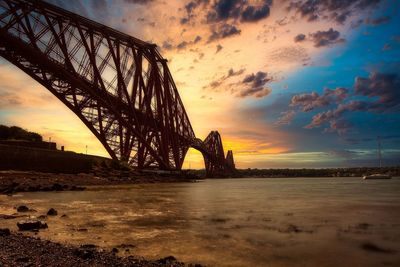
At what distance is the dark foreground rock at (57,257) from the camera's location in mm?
5941

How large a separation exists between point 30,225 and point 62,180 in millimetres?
21001

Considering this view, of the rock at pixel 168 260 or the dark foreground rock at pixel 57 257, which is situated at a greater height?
the dark foreground rock at pixel 57 257

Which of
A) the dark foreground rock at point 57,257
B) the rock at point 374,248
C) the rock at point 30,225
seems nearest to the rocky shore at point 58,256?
the dark foreground rock at point 57,257

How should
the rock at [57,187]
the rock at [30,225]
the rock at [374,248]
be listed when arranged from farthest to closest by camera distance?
the rock at [57,187], the rock at [30,225], the rock at [374,248]

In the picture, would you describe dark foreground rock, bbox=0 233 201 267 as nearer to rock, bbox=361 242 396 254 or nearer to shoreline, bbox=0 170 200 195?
rock, bbox=361 242 396 254

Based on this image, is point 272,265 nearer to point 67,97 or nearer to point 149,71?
point 67,97

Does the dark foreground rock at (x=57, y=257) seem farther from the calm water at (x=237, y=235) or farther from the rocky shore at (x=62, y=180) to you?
the rocky shore at (x=62, y=180)

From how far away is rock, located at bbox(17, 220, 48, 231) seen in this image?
9.13 metres

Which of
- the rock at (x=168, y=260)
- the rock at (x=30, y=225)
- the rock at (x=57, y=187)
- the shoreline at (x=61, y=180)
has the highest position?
the shoreline at (x=61, y=180)

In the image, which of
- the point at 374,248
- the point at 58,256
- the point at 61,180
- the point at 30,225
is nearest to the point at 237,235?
the point at 374,248

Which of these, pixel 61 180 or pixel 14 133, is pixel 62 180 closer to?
pixel 61 180

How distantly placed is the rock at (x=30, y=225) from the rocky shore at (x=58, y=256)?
5.66 ft

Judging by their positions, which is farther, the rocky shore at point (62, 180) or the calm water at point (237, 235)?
the rocky shore at point (62, 180)

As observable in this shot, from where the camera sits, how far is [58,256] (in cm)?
639
